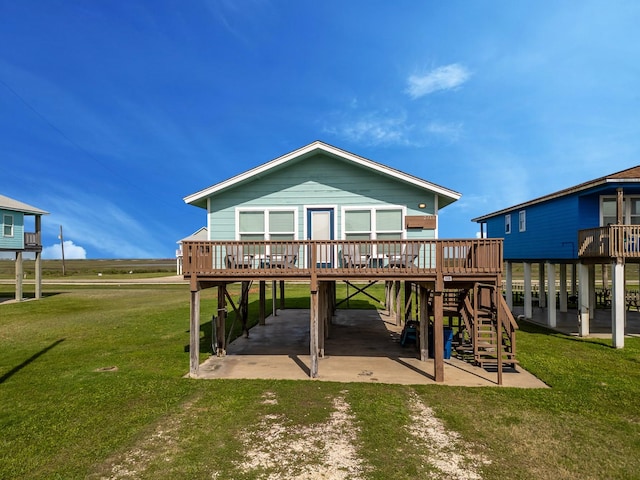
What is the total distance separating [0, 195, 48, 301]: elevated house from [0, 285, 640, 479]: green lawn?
19.3m

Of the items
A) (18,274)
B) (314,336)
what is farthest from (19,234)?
(314,336)

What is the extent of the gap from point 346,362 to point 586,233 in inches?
494

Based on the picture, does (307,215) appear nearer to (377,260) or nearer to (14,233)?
(377,260)

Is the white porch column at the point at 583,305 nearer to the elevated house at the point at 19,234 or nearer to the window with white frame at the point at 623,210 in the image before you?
the window with white frame at the point at 623,210

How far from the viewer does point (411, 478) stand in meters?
5.95

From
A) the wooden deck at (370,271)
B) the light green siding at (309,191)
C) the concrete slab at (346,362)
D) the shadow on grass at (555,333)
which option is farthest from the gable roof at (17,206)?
the shadow on grass at (555,333)

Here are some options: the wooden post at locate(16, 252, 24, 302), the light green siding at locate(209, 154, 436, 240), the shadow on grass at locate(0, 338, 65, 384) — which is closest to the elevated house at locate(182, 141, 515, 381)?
the light green siding at locate(209, 154, 436, 240)

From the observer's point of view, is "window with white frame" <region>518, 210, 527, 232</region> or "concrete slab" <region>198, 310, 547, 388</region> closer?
"concrete slab" <region>198, 310, 547, 388</region>

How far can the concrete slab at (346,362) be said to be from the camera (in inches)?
439

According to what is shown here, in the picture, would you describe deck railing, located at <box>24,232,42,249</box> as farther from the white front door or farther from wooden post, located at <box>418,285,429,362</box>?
wooden post, located at <box>418,285,429,362</box>

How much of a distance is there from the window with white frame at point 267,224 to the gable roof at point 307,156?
4.20ft

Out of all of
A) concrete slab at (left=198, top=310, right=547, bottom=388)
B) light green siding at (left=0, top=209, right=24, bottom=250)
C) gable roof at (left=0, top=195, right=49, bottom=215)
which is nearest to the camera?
concrete slab at (left=198, top=310, right=547, bottom=388)

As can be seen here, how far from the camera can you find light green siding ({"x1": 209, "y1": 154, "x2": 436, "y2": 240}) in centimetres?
1401

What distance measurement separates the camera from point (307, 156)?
14.3 m
